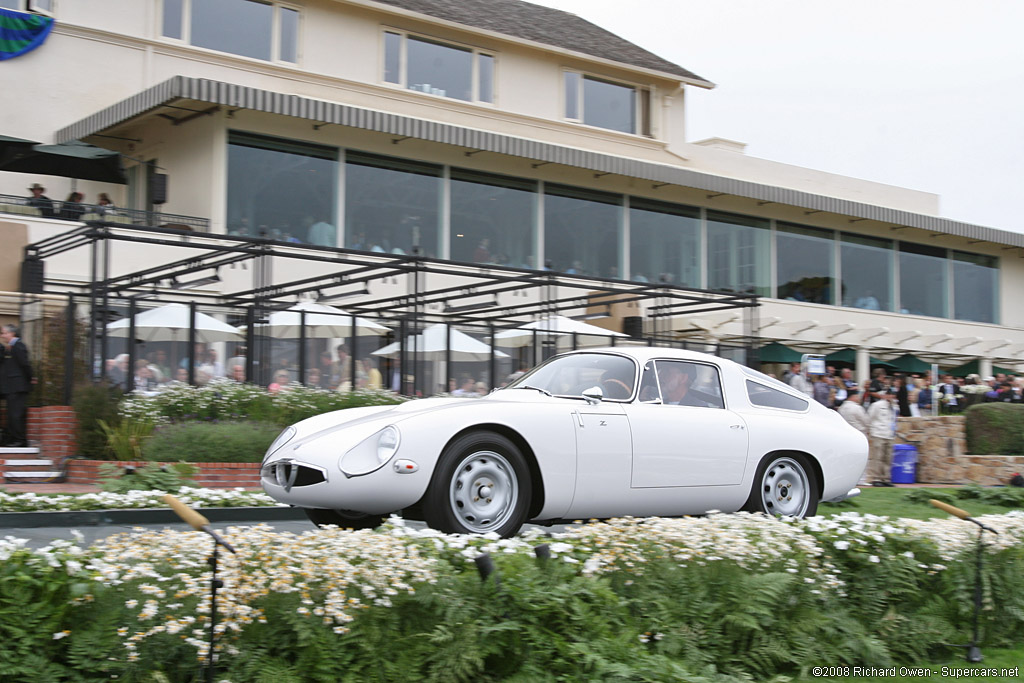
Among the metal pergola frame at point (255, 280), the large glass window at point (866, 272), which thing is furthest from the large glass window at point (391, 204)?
the large glass window at point (866, 272)

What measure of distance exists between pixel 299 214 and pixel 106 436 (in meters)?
11.6

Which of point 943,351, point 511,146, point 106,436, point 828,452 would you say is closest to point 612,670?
point 828,452

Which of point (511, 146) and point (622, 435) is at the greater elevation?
point (511, 146)

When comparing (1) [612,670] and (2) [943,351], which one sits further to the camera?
(2) [943,351]

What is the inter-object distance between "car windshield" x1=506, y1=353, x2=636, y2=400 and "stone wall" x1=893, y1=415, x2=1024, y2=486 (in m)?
11.2

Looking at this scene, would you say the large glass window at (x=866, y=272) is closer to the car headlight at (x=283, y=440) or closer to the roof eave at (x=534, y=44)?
the roof eave at (x=534, y=44)

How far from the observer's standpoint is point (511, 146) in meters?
27.0

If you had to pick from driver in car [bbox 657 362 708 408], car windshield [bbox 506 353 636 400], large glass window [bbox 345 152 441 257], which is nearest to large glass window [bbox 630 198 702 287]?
large glass window [bbox 345 152 441 257]

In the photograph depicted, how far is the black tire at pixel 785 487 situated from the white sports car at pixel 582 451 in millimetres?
12

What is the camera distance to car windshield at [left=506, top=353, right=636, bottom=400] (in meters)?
8.39

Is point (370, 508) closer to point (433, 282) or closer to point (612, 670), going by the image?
point (612, 670)

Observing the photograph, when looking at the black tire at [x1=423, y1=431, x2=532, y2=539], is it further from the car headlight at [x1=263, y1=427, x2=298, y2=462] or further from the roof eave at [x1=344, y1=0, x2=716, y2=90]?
the roof eave at [x1=344, y1=0, x2=716, y2=90]

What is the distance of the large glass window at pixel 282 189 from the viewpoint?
933 inches

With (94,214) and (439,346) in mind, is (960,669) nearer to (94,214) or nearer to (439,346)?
(439,346)
